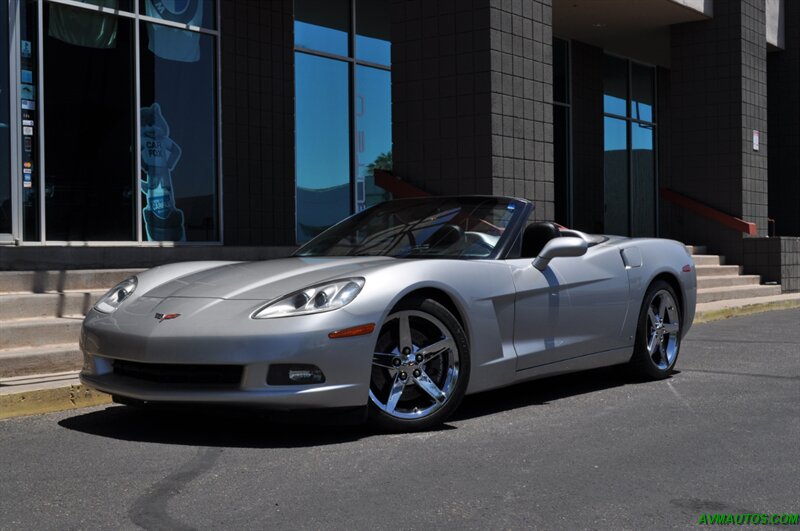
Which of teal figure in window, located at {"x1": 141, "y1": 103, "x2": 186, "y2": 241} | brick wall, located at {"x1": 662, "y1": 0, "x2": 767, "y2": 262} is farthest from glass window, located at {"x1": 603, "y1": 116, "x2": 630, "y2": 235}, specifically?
teal figure in window, located at {"x1": 141, "y1": 103, "x2": 186, "y2": 241}

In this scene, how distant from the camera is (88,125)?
11.0 metres

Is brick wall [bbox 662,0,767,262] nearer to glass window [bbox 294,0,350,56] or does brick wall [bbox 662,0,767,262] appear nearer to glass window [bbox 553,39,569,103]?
glass window [bbox 553,39,569,103]

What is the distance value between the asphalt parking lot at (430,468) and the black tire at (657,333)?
21.1 inches

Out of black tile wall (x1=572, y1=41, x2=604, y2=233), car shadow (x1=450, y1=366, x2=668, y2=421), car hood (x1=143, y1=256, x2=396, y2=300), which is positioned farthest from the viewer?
black tile wall (x1=572, y1=41, x2=604, y2=233)

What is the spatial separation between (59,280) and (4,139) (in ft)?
8.98

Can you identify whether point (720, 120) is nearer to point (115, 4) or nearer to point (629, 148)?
point (629, 148)

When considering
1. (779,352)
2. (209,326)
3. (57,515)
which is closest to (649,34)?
(779,352)

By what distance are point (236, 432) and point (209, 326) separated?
68 cm

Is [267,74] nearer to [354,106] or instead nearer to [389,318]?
[354,106]

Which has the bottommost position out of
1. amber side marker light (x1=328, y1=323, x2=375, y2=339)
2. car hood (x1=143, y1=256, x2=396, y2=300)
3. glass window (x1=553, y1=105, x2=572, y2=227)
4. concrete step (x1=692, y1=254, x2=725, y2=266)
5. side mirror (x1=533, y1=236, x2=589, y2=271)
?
amber side marker light (x1=328, y1=323, x2=375, y2=339)

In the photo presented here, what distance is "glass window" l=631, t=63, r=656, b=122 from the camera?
20812 millimetres

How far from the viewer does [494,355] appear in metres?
5.43

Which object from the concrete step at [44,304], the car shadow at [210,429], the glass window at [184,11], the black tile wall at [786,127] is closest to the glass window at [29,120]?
the glass window at [184,11]

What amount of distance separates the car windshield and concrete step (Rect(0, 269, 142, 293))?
2802 millimetres
